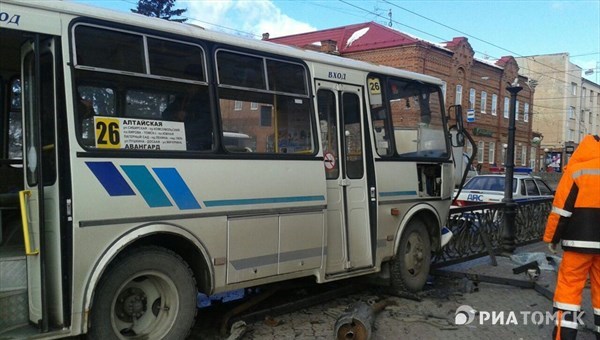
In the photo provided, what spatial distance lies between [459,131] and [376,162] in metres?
1.91

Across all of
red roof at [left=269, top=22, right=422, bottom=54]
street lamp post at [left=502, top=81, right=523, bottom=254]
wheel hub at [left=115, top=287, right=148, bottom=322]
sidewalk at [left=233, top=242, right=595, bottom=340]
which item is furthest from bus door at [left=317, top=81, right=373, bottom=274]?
red roof at [left=269, top=22, right=422, bottom=54]

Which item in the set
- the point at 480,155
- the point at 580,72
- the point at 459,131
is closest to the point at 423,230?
the point at 459,131

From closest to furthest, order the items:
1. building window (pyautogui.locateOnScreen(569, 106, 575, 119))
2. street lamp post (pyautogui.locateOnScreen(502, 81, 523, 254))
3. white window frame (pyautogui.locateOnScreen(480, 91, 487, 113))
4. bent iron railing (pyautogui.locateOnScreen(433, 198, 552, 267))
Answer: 1. bent iron railing (pyautogui.locateOnScreen(433, 198, 552, 267))
2. street lamp post (pyautogui.locateOnScreen(502, 81, 523, 254))
3. white window frame (pyautogui.locateOnScreen(480, 91, 487, 113))
4. building window (pyautogui.locateOnScreen(569, 106, 575, 119))

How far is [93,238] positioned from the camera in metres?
3.90

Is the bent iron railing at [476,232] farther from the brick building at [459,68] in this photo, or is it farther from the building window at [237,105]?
the brick building at [459,68]

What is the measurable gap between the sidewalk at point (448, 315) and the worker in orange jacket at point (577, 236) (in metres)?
0.80

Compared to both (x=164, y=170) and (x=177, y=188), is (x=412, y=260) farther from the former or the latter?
(x=164, y=170)

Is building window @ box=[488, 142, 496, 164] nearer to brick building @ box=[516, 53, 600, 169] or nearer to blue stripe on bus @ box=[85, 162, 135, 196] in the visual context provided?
brick building @ box=[516, 53, 600, 169]

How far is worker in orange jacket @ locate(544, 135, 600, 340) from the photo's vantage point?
473 centimetres

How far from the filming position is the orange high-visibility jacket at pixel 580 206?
4.73 m

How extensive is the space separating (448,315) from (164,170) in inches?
151

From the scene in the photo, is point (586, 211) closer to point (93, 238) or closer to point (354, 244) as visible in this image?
point (354, 244)

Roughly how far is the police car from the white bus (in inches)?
309

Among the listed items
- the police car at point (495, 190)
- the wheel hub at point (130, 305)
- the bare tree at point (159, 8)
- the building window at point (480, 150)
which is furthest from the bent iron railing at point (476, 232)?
the building window at point (480, 150)
